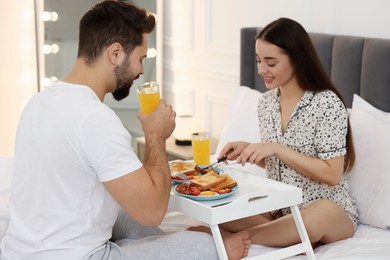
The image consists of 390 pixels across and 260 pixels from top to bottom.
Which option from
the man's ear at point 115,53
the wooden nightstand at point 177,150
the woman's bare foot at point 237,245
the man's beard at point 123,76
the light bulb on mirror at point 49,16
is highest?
the man's ear at point 115,53

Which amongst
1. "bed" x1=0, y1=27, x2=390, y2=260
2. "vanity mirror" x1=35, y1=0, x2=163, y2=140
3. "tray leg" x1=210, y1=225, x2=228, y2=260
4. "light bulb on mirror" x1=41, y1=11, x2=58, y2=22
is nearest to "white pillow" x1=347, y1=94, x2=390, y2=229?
"bed" x1=0, y1=27, x2=390, y2=260

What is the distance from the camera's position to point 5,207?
2.58 metres

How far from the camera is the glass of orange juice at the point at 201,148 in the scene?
2.61m

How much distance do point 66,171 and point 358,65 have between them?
1483 mm

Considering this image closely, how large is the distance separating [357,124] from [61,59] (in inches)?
86.5

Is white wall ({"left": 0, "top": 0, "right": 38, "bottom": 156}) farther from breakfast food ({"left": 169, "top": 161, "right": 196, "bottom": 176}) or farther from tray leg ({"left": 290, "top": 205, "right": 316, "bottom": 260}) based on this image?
tray leg ({"left": 290, "top": 205, "right": 316, "bottom": 260})

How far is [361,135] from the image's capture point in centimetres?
281

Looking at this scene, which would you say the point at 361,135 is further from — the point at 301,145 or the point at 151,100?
the point at 151,100

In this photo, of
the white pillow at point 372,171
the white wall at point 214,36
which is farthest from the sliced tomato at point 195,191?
the white wall at point 214,36

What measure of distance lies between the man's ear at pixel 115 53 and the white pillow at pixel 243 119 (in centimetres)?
118

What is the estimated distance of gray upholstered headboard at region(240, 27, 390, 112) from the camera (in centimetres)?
291

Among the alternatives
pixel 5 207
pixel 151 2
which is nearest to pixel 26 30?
pixel 151 2

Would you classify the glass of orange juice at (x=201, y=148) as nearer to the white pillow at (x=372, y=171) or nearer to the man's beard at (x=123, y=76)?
the man's beard at (x=123, y=76)

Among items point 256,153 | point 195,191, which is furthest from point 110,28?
point 256,153
